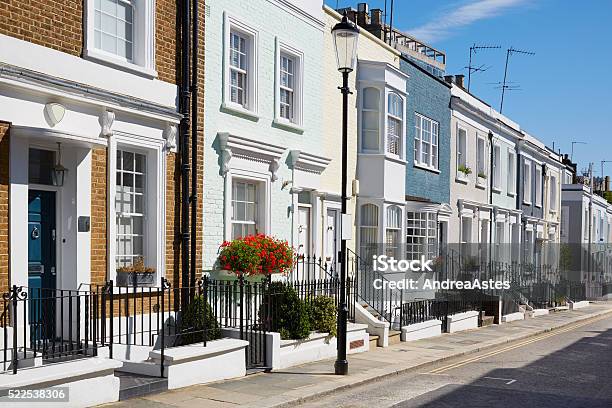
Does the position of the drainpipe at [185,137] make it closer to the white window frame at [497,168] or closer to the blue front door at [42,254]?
the blue front door at [42,254]

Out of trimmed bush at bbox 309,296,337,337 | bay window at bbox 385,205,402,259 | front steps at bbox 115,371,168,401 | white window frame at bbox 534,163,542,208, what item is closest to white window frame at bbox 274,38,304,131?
trimmed bush at bbox 309,296,337,337


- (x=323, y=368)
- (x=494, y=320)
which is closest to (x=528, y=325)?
(x=494, y=320)

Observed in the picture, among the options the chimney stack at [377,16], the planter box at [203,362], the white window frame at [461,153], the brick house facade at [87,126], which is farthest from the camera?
the white window frame at [461,153]

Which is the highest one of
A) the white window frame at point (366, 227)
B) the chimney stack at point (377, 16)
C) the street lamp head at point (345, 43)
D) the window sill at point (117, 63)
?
the chimney stack at point (377, 16)

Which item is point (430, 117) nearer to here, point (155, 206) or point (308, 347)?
point (308, 347)

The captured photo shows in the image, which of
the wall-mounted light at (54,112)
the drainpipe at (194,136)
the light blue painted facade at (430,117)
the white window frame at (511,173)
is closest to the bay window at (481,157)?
the light blue painted facade at (430,117)

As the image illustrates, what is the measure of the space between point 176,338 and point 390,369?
12.8 ft

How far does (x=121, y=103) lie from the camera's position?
1119cm

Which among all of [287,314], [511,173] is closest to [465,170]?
[511,173]

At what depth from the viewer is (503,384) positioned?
40.1ft

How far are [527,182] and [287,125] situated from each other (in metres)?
22.3

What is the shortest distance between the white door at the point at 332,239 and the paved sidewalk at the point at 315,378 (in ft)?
8.93

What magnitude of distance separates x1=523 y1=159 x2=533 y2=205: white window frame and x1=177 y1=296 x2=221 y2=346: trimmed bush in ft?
83.6

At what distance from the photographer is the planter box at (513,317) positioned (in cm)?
2403
